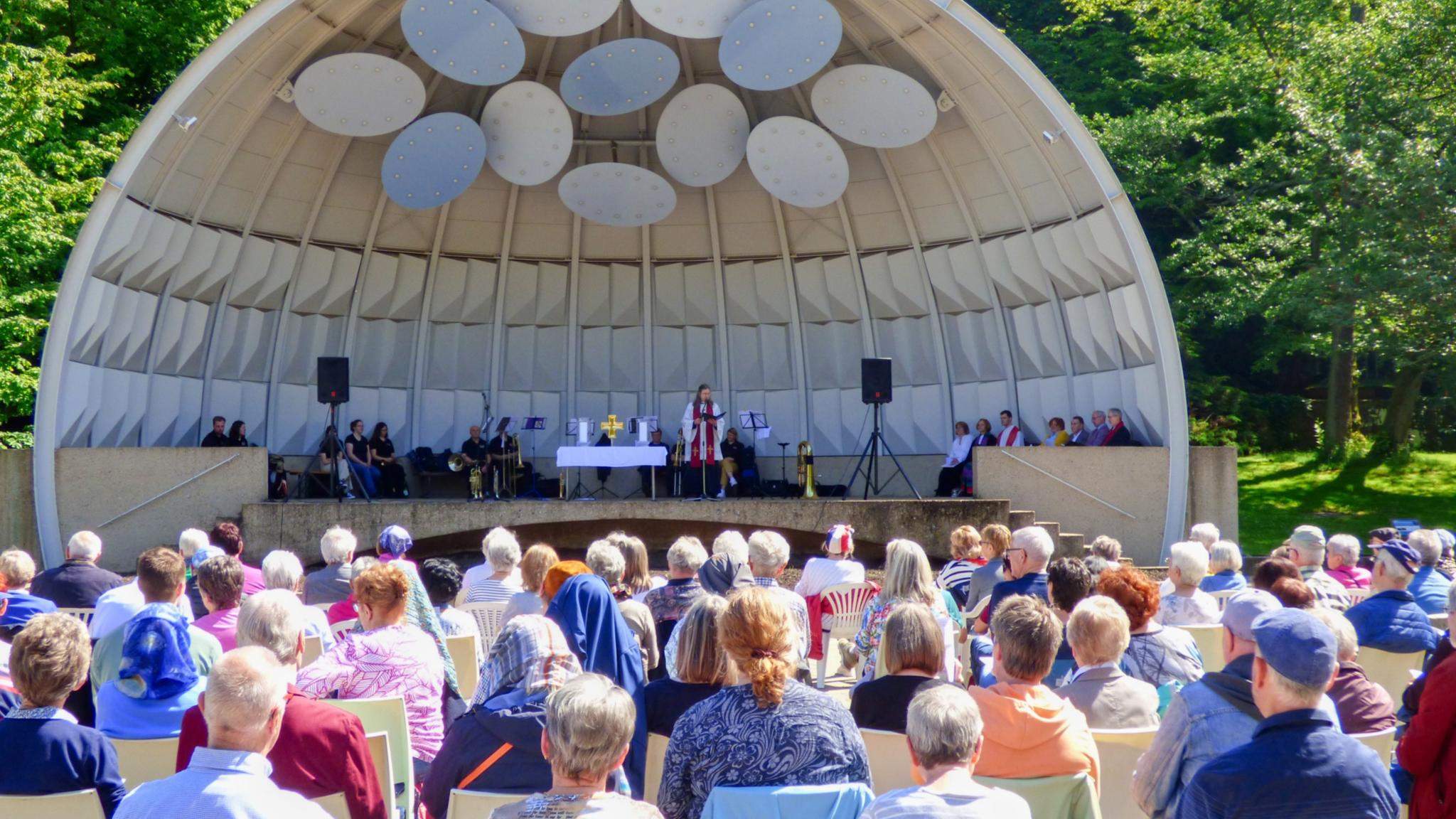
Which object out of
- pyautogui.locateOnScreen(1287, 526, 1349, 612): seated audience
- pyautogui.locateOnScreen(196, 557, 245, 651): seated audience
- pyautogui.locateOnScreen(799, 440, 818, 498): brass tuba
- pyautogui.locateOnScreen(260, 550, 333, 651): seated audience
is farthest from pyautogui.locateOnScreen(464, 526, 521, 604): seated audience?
pyautogui.locateOnScreen(799, 440, 818, 498): brass tuba

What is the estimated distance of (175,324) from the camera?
15.1m

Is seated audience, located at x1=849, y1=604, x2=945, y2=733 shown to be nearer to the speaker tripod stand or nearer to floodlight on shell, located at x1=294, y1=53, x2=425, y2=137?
the speaker tripod stand

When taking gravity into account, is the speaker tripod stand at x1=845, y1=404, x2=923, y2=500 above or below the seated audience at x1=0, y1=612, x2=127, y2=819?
above

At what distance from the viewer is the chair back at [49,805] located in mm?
3340

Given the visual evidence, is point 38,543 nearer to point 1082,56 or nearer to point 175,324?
point 175,324

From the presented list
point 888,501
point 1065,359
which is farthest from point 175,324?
point 1065,359

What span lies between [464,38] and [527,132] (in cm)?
180

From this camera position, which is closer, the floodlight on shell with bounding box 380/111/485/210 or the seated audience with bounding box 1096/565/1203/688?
the seated audience with bounding box 1096/565/1203/688

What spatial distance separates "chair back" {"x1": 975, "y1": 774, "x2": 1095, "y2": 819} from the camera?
347 centimetres

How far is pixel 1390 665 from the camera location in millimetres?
5691

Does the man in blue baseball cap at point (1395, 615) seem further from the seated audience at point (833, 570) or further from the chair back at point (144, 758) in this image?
the chair back at point (144, 758)

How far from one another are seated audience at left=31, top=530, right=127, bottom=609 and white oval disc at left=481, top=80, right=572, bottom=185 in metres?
8.56

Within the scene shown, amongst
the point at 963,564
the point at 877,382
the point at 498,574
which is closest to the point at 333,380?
the point at 877,382

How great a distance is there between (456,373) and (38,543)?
573 centimetres
